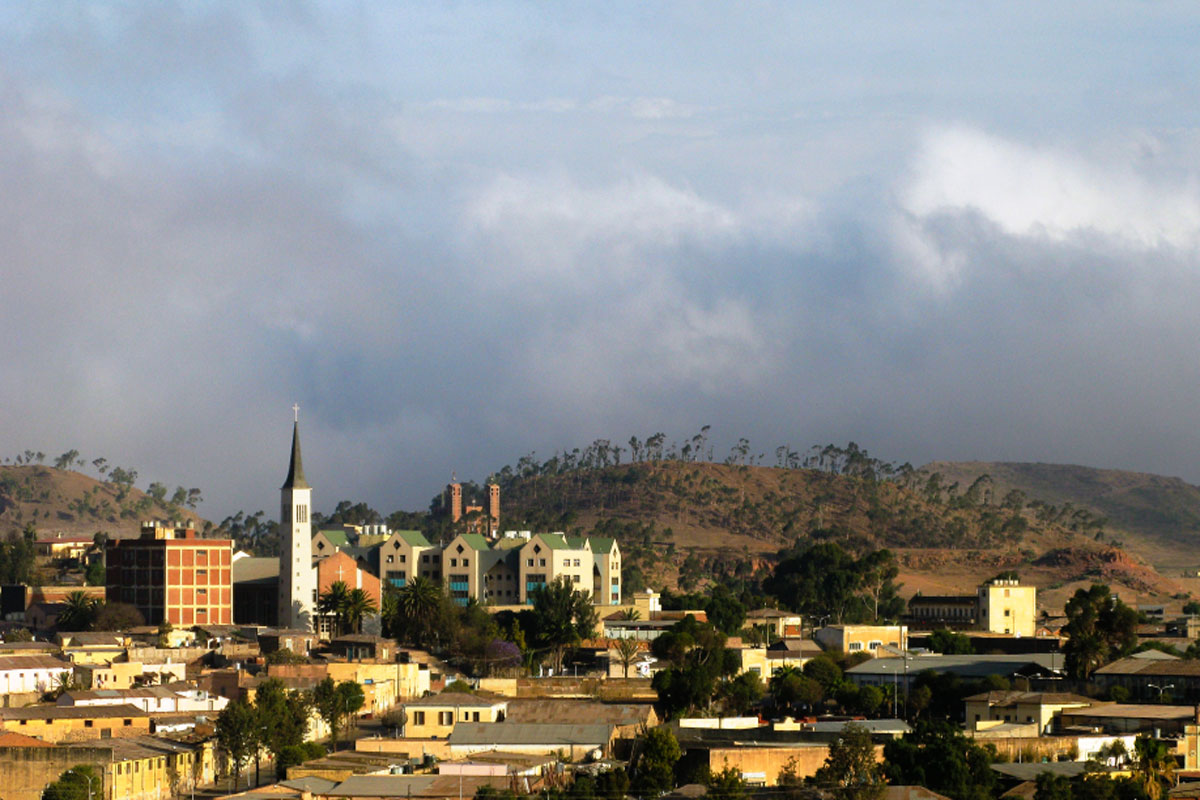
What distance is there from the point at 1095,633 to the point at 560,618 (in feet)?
123

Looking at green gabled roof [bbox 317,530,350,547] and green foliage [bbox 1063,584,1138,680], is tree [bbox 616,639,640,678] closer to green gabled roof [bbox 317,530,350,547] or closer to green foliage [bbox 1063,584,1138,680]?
green foliage [bbox 1063,584,1138,680]

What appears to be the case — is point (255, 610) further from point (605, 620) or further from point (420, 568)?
point (605, 620)

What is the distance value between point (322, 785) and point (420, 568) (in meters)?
74.8

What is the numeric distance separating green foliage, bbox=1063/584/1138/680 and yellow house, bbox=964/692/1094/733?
9572 mm

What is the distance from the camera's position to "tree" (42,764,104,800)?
79.8m

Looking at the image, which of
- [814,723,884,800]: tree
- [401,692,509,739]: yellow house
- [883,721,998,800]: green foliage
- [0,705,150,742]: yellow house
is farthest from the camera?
[401,692,509,739]: yellow house

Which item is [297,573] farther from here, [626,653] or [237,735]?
[237,735]

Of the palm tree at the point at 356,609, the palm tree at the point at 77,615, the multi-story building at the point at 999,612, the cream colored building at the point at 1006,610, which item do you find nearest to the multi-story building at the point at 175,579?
the palm tree at the point at 77,615

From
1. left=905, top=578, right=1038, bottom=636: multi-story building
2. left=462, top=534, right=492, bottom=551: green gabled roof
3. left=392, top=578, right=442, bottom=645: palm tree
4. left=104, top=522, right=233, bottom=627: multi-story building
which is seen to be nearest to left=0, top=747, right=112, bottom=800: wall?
left=392, top=578, right=442, bottom=645: palm tree

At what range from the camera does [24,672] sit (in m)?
109

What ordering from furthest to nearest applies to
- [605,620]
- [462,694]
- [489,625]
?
1. [605,620]
2. [489,625]
3. [462,694]

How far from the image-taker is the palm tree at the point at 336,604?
449 feet

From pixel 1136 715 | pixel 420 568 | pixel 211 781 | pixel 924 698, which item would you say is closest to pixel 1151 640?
pixel 924 698

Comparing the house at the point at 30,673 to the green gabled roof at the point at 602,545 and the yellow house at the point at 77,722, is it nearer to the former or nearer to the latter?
the yellow house at the point at 77,722
